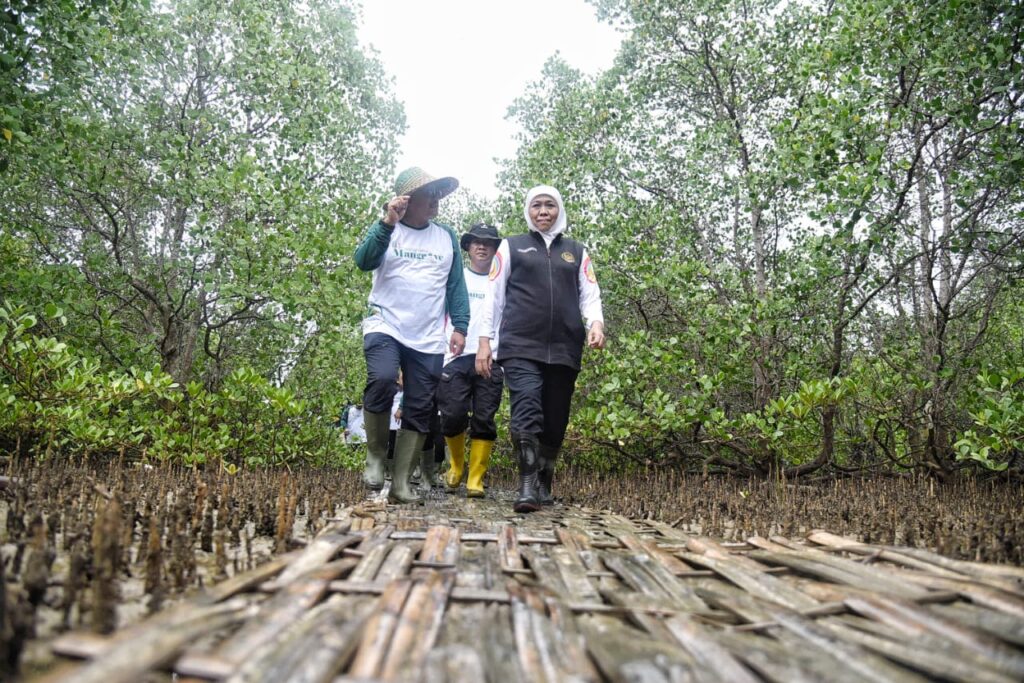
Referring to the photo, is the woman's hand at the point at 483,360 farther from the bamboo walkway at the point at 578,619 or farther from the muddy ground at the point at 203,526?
the bamboo walkway at the point at 578,619

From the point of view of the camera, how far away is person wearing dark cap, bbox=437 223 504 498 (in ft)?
17.1

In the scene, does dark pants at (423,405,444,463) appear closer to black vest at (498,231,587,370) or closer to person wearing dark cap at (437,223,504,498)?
person wearing dark cap at (437,223,504,498)

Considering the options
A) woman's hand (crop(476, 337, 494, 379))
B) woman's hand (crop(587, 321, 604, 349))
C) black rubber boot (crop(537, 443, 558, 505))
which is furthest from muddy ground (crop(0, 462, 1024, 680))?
woman's hand (crop(476, 337, 494, 379))

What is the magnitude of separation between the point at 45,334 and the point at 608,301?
6293mm

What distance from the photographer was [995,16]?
485 centimetres

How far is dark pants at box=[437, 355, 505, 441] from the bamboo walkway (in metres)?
2.82

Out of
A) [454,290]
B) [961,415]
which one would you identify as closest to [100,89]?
[454,290]

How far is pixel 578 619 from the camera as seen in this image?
1.70m

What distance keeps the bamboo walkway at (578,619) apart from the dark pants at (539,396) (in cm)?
181

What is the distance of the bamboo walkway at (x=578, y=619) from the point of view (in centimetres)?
122

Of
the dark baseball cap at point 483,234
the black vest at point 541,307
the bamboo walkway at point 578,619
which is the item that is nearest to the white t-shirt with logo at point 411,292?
the black vest at point 541,307

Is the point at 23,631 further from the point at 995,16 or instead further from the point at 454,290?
the point at 995,16

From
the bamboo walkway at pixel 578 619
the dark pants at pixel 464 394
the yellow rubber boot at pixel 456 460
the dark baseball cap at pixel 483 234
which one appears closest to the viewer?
the bamboo walkway at pixel 578 619

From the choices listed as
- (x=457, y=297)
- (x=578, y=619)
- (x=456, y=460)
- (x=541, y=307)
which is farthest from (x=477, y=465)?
(x=578, y=619)
